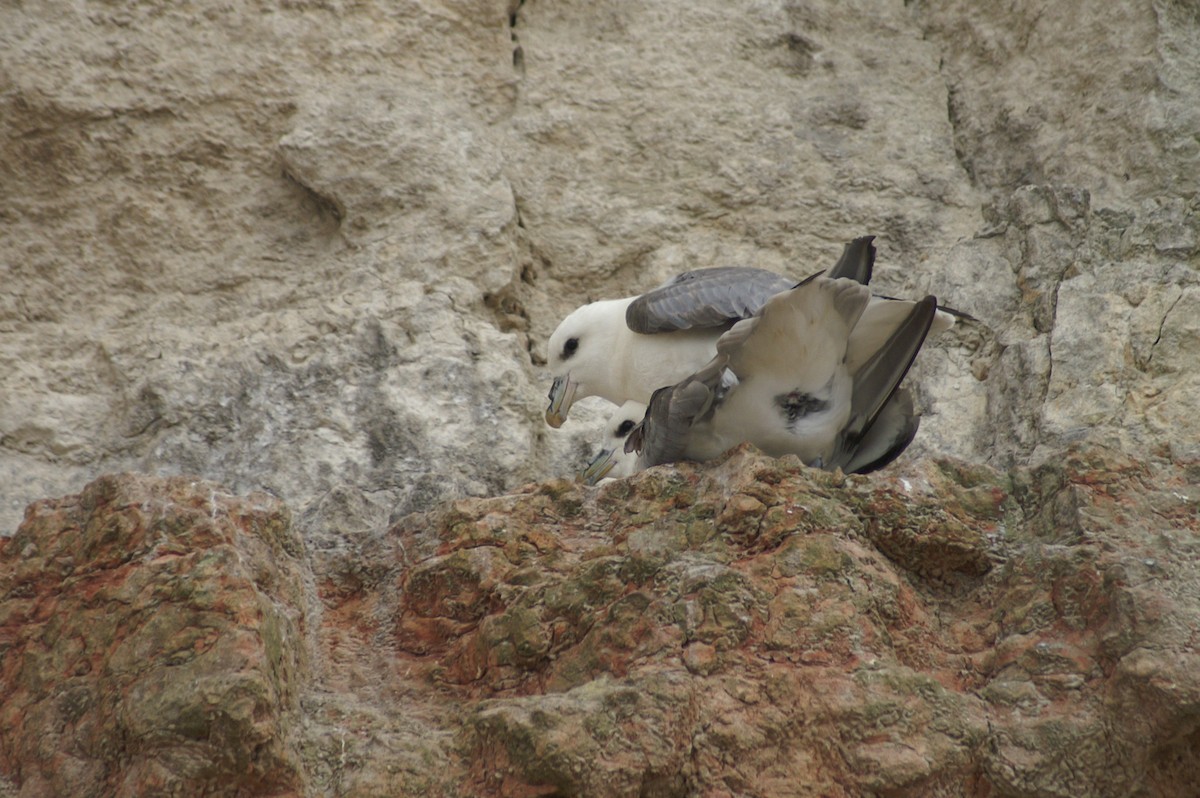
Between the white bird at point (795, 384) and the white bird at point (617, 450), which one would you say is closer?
the white bird at point (795, 384)

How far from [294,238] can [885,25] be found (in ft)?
9.25

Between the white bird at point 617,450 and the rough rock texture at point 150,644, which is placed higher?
the rough rock texture at point 150,644

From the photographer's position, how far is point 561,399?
14.6 feet

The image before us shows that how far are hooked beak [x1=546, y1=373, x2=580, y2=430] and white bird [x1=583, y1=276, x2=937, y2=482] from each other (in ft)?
2.03

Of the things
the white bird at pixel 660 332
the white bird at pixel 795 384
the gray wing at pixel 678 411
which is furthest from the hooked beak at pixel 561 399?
the gray wing at pixel 678 411

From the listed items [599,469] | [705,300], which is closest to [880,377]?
[705,300]

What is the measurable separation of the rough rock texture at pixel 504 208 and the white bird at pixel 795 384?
1.06 m

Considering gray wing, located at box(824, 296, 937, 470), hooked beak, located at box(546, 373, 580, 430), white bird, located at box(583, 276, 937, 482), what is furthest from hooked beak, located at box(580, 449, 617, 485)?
gray wing, located at box(824, 296, 937, 470)

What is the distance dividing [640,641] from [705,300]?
1351mm

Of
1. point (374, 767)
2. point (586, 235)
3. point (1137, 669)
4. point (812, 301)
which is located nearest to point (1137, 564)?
point (1137, 669)

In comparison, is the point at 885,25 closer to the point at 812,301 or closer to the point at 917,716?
the point at 812,301

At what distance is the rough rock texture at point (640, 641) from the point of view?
8.74 ft

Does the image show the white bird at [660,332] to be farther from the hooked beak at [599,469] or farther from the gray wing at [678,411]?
the gray wing at [678,411]

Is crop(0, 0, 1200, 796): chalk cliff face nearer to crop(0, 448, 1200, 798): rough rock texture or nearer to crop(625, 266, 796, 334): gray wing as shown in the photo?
crop(0, 448, 1200, 798): rough rock texture
